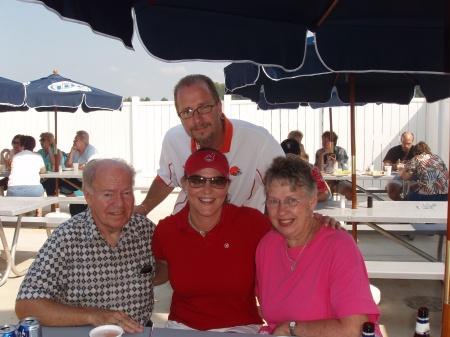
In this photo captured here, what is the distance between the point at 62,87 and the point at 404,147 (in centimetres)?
656

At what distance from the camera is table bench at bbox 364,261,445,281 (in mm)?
3832

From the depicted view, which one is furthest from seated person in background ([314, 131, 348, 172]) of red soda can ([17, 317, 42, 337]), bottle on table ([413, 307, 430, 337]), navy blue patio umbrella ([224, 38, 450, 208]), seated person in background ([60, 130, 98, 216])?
red soda can ([17, 317, 42, 337])

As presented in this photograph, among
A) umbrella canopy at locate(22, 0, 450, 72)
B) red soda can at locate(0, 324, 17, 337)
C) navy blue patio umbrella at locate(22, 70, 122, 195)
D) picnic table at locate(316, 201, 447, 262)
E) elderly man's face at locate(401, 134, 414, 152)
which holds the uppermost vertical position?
navy blue patio umbrella at locate(22, 70, 122, 195)

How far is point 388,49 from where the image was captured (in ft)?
8.03

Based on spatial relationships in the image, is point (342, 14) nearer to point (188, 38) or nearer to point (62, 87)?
point (188, 38)

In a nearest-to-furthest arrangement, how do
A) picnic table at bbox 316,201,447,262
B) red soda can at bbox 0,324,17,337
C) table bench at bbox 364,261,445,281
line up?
1. red soda can at bbox 0,324,17,337
2. table bench at bbox 364,261,445,281
3. picnic table at bbox 316,201,447,262

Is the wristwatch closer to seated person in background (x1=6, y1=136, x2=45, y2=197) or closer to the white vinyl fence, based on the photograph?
seated person in background (x1=6, y1=136, x2=45, y2=197)

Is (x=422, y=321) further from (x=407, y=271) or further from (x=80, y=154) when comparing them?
(x=80, y=154)

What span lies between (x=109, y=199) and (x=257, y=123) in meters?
10.6

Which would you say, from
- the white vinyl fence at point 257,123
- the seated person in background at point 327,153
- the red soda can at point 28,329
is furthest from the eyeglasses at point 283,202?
the white vinyl fence at point 257,123

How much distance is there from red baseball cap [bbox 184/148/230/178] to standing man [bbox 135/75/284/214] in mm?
393

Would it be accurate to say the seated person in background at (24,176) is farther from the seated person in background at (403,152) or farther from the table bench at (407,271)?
the seated person in background at (403,152)

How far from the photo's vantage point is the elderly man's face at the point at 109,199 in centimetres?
215

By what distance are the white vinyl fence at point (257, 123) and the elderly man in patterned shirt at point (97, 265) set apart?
10290 millimetres
